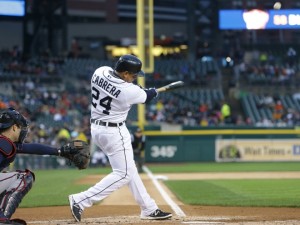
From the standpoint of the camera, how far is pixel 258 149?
24.4 meters

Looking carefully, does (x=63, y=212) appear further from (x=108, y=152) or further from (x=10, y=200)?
(x=10, y=200)

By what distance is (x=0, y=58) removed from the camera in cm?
3177

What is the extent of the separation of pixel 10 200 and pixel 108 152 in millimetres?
1504

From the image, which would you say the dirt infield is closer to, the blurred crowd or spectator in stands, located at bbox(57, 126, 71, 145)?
spectator in stands, located at bbox(57, 126, 71, 145)

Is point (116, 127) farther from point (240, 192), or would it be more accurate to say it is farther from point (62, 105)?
point (62, 105)

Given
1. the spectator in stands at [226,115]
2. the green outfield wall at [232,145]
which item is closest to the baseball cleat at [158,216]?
the green outfield wall at [232,145]

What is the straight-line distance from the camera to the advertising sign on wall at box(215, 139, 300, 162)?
24375 millimetres

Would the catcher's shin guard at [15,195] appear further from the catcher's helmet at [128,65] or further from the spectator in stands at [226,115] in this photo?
the spectator in stands at [226,115]

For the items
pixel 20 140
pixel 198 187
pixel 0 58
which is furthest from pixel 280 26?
pixel 20 140

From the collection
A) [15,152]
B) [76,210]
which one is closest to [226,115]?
[76,210]

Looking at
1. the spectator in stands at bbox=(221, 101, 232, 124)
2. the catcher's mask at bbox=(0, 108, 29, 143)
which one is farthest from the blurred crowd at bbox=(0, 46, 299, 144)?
the catcher's mask at bbox=(0, 108, 29, 143)

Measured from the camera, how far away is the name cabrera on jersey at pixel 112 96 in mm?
7430

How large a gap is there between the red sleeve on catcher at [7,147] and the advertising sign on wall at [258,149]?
18.5 meters

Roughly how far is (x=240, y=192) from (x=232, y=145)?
12739 millimetres
